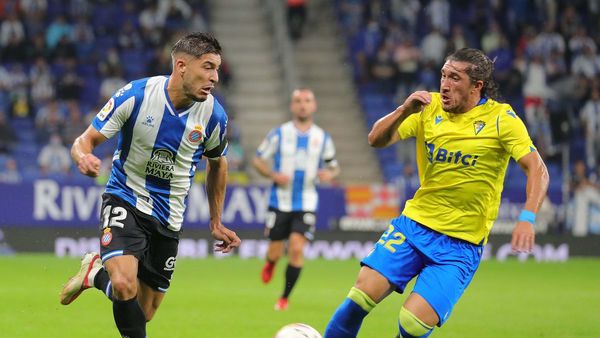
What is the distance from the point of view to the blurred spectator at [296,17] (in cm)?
2567

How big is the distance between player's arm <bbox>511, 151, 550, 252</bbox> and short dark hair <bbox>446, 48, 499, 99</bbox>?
69 cm

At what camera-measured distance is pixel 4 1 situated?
2388 centimetres

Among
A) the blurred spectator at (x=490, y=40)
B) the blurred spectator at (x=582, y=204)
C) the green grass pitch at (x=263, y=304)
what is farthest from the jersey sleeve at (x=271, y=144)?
the blurred spectator at (x=490, y=40)

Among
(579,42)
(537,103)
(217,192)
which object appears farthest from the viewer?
(579,42)

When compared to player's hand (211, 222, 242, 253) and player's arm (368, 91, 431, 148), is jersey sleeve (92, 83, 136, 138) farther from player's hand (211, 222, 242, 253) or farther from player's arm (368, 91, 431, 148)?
player's arm (368, 91, 431, 148)

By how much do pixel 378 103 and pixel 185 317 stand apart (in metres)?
14.3

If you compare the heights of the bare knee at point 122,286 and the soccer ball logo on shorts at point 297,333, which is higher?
the bare knee at point 122,286

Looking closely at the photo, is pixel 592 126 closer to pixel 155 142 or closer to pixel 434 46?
pixel 434 46

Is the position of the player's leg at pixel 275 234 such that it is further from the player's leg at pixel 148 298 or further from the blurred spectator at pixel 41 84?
the blurred spectator at pixel 41 84

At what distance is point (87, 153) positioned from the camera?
23.1ft

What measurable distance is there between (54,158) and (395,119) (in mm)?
14220

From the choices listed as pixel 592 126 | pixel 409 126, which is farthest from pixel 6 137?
pixel 409 126

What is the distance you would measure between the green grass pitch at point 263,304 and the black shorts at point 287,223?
2.71 ft

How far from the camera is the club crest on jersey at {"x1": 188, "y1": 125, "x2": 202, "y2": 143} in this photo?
7715 mm
